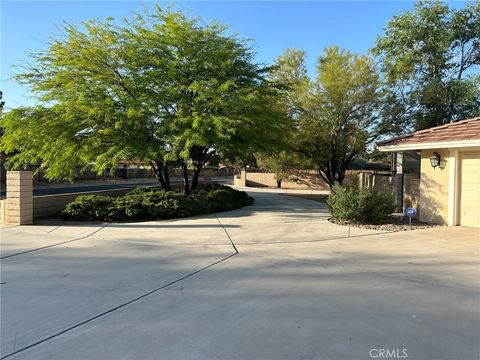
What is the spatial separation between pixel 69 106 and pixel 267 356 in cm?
1255

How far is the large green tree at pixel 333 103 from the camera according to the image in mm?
18562

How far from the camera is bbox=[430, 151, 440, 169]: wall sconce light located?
A: 11828 millimetres

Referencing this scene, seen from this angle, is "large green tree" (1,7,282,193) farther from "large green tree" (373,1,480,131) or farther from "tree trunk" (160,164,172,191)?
"large green tree" (373,1,480,131)

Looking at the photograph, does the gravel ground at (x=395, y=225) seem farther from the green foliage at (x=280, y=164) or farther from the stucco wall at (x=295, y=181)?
the stucco wall at (x=295, y=181)

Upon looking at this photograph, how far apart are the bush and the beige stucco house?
134cm

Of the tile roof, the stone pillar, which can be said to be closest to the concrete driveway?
the stone pillar

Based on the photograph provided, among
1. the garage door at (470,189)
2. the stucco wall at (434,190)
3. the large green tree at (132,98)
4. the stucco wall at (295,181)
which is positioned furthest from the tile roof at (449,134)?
the stucco wall at (295,181)

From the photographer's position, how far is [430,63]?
66.5ft

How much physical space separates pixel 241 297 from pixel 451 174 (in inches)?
353

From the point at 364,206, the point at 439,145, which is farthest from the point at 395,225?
the point at 439,145

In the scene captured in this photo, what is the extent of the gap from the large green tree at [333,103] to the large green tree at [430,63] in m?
1.23

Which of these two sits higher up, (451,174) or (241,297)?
(451,174)

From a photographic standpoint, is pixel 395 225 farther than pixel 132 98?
No

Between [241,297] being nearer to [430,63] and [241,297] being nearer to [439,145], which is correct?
[439,145]
